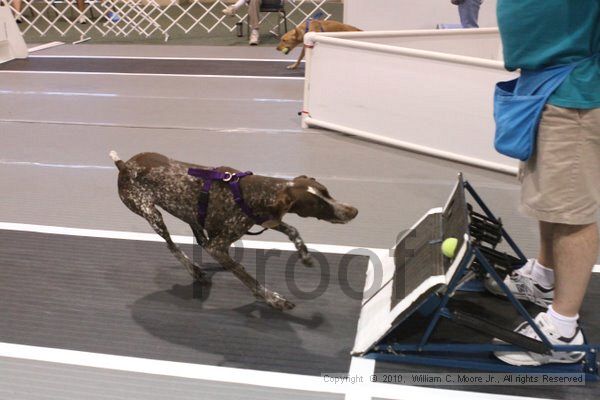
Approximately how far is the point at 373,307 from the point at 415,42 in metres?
3.19

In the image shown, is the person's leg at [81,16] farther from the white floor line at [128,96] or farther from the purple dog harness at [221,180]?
the purple dog harness at [221,180]

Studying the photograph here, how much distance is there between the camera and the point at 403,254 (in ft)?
6.95

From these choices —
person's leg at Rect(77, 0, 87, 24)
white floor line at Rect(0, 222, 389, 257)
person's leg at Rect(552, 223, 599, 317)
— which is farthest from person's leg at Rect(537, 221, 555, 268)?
person's leg at Rect(77, 0, 87, 24)

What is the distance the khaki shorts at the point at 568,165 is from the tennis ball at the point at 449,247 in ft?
0.90

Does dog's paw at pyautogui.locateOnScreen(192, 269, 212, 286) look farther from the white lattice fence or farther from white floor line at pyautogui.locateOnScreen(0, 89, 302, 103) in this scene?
the white lattice fence

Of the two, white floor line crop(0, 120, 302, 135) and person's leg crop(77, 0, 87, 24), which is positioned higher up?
person's leg crop(77, 0, 87, 24)

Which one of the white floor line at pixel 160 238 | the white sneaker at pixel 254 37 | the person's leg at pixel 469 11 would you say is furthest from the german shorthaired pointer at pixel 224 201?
the white sneaker at pixel 254 37

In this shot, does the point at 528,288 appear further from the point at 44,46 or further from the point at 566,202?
the point at 44,46

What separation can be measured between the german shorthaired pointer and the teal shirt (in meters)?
0.73

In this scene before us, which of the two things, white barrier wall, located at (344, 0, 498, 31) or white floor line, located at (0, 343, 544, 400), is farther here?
white barrier wall, located at (344, 0, 498, 31)

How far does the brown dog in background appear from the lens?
5801mm

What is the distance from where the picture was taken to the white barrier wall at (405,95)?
10.9 feet

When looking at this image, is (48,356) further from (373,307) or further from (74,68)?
(74,68)

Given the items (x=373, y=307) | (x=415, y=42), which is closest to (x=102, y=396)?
(x=373, y=307)
